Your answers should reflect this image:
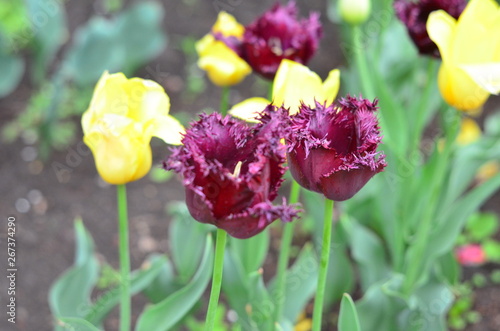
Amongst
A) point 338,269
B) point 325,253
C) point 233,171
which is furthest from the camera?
point 338,269

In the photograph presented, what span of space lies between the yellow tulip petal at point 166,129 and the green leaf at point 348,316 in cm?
35

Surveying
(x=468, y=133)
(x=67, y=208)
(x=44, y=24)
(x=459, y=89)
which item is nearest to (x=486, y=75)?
(x=459, y=89)

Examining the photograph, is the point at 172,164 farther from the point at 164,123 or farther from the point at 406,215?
the point at 406,215

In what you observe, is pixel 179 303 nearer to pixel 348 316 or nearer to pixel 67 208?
pixel 348 316

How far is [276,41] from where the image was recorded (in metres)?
1.32

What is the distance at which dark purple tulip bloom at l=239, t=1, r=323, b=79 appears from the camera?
1291mm

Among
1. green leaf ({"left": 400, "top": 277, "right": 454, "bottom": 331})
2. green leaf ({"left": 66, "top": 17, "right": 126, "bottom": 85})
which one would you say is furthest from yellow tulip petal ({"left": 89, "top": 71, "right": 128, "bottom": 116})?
green leaf ({"left": 66, "top": 17, "right": 126, "bottom": 85})

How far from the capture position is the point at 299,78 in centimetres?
109

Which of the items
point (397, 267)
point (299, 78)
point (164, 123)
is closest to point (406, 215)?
point (397, 267)

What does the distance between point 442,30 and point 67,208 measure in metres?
1.41

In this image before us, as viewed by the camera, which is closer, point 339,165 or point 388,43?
point 339,165

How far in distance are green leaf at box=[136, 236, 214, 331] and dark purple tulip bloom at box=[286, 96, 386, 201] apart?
36 centimetres

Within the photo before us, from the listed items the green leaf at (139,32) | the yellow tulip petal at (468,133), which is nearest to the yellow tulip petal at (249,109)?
the green leaf at (139,32)

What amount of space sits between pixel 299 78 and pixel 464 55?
29 cm
